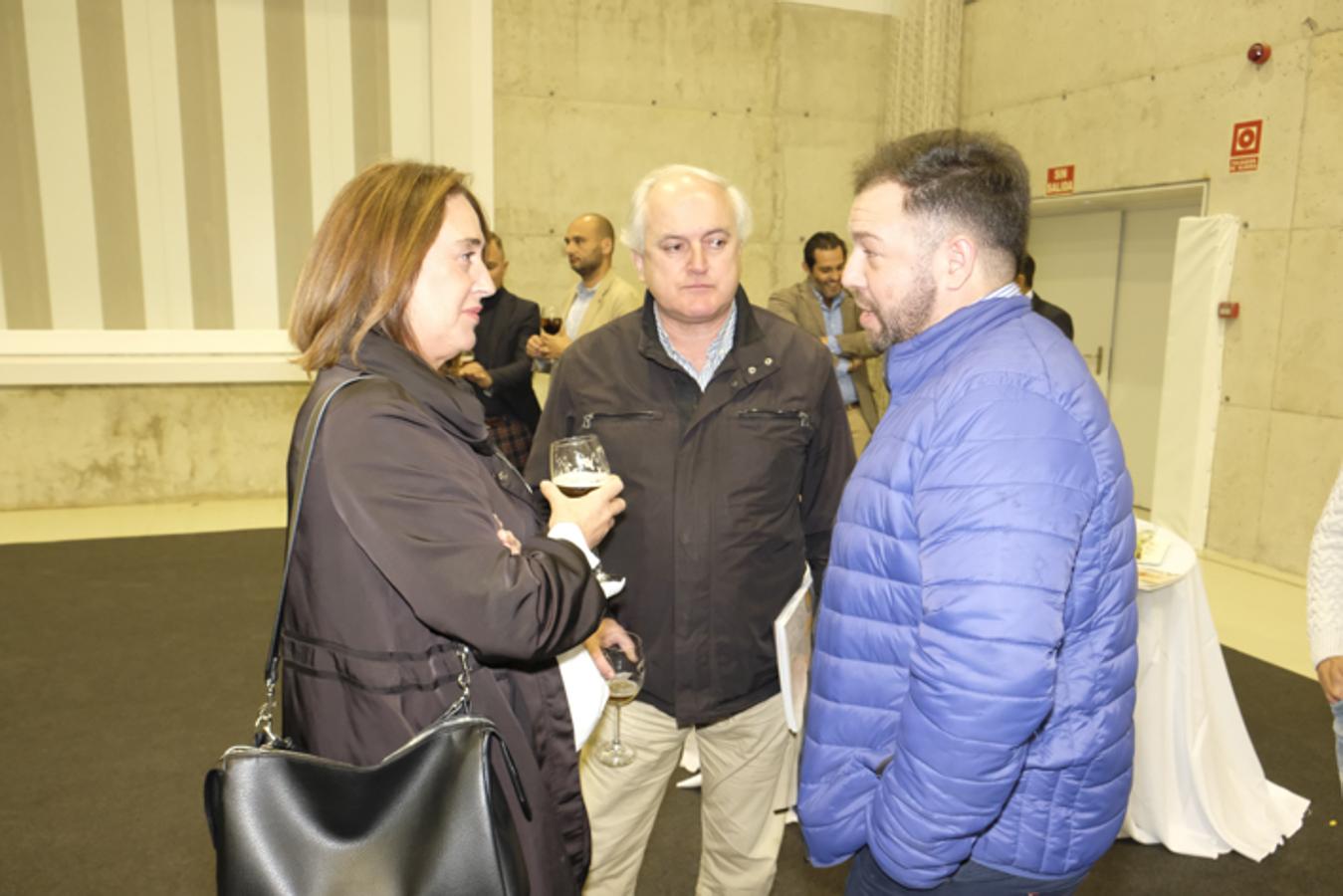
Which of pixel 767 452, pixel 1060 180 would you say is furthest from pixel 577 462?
pixel 1060 180

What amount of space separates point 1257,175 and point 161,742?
6.32 metres

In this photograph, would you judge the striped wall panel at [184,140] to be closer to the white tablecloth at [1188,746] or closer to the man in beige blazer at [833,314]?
the man in beige blazer at [833,314]

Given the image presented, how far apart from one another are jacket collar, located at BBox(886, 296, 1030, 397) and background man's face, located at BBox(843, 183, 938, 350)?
0.13 ft

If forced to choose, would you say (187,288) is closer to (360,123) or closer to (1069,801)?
(360,123)

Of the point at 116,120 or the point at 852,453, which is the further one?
the point at 116,120

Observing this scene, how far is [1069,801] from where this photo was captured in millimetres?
1316

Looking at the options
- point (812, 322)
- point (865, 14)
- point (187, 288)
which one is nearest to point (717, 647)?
point (812, 322)

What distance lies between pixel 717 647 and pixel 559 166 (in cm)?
629

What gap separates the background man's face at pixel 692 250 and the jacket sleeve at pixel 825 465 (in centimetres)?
30

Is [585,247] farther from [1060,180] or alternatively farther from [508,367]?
[1060,180]

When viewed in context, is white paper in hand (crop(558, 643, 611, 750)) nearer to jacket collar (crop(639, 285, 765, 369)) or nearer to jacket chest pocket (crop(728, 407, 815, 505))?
jacket chest pocket (crop(728, 407, 815, 505))

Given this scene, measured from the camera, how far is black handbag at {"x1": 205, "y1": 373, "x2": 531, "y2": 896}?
1138mm

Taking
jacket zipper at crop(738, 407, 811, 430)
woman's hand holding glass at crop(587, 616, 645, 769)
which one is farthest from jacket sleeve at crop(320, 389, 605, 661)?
jacket zipper at crop(738, 407, 811, 430)

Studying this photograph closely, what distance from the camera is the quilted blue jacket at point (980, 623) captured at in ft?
3.81
